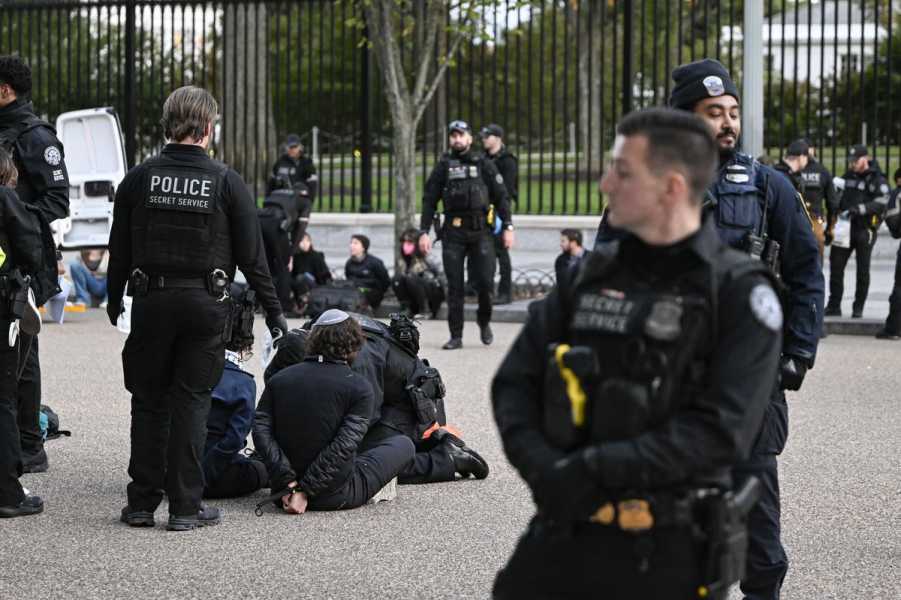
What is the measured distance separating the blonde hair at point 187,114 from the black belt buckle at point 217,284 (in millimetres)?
542

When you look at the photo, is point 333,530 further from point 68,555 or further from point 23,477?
point 23,477

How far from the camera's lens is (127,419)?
29.3 feet

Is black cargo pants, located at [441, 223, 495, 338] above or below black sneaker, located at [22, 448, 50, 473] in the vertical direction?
above

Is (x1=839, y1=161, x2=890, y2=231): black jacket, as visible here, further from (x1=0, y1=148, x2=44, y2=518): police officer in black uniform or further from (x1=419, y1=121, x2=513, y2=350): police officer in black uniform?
(x1=0, y1=148, x2=44, y2=518): police officer in black uniform

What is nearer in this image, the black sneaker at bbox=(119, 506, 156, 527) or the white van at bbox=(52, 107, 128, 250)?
the black sneaker at bbox=(119, 506, 156, 527)

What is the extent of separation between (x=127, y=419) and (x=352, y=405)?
2826 mm

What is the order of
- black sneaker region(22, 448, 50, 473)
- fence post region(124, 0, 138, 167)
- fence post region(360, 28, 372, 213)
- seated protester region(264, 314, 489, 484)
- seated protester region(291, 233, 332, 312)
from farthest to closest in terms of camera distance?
fence post region(124, 0, 138, 167) < fence post region(360, 28, 372, 213) < seated protester region(291, 233, 332, 312) < black sneaker region(22, 448, 50, 473) < seated protester region(264, 314, 489, 484)

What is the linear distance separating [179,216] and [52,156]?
4.49ft

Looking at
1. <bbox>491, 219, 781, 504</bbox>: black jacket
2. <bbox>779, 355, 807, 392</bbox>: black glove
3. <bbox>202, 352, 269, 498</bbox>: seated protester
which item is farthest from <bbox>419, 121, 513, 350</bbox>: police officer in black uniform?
<bbox>491, 219, 781, 504</bbox>: black jacket

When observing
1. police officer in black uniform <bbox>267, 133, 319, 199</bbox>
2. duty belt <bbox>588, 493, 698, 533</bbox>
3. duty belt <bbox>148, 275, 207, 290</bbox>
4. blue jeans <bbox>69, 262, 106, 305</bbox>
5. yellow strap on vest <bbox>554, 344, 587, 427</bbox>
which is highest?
police officer in black uniform <bbox>267, 133, 319, 199</bbox>

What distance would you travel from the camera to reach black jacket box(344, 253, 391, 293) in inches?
600

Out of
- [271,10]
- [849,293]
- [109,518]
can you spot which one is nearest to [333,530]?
[109,518]

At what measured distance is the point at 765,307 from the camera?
3012mm

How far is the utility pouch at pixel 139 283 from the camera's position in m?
6.10
